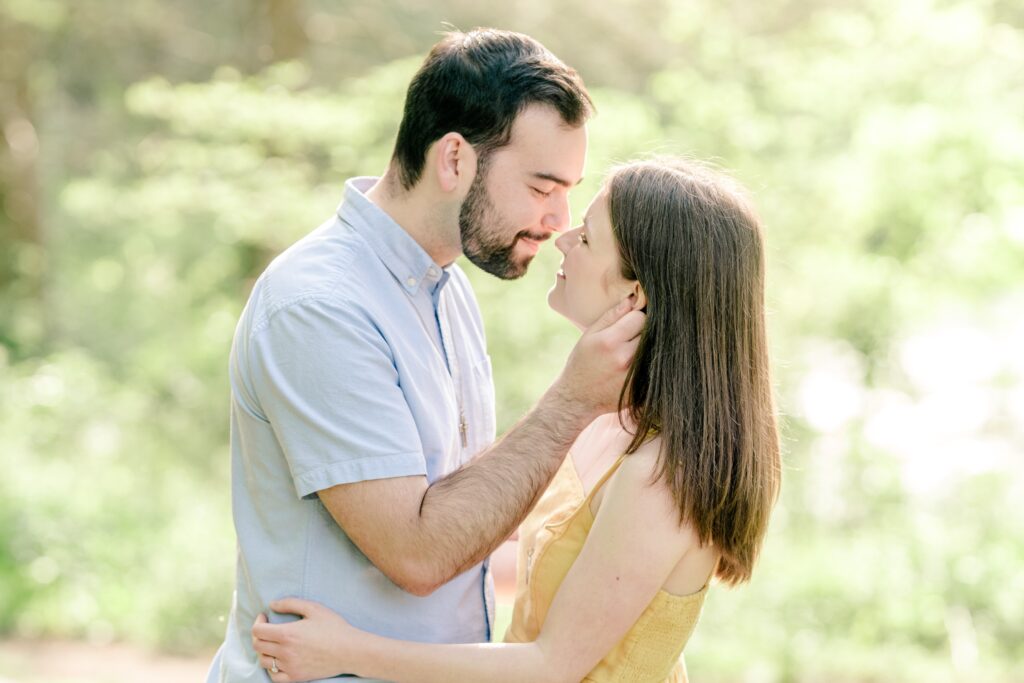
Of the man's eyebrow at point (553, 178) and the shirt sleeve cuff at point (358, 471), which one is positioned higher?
the man's eyebrow at point (553, 178)

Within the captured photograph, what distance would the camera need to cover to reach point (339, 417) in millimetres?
2217

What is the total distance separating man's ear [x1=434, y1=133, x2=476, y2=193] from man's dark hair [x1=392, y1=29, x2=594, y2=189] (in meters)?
0.02

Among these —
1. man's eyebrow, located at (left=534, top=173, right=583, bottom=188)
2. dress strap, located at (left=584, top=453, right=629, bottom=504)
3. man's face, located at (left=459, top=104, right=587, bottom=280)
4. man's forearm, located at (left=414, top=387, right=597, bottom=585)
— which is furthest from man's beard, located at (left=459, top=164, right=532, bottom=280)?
dress strap, located at (left=584, top=453, right=629, bottom=504)

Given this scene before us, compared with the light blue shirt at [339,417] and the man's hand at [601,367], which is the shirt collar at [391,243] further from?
the man's hand at [601,367]

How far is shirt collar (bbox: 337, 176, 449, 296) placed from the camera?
252 centimetres

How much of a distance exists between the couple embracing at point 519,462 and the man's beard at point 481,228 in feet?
0.58

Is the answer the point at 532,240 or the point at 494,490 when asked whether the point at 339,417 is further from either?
the point at 532,240

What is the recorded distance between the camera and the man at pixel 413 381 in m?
2.22

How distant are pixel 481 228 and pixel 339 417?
2.17 feet

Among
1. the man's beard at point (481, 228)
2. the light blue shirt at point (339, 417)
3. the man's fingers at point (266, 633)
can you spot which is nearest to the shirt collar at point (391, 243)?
the light blue shirt at point (339, 417)

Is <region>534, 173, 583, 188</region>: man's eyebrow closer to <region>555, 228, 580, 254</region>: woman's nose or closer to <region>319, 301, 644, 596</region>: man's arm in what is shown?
<region>555, 228, 580, 254</region>: woman's nose

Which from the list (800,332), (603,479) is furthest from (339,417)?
(800,332)

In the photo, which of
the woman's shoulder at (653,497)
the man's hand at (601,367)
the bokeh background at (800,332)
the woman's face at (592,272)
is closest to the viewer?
the woman's shoulder at (653,497)

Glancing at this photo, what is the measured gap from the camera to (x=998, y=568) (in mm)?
6762
